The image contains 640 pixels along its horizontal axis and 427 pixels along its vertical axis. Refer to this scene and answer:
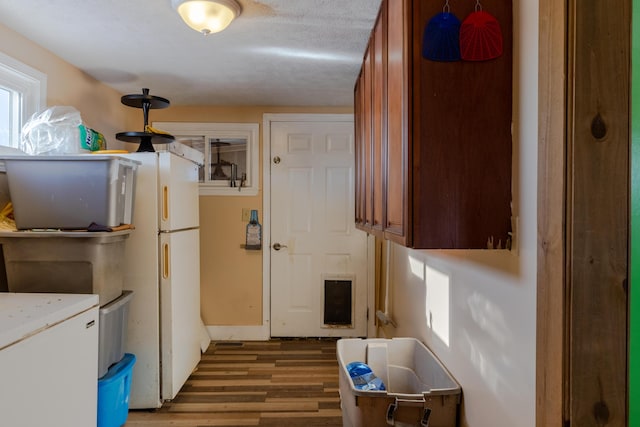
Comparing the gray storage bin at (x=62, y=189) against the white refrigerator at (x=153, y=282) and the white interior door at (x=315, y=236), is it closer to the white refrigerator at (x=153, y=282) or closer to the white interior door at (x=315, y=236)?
the white refrigerator at (x=153, y=282)

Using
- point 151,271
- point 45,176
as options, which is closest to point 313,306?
point 151,271

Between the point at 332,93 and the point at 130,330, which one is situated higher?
the point at 332,93

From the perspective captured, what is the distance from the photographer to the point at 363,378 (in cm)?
170

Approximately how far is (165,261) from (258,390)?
3.66 feet

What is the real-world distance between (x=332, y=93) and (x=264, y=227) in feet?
4.45

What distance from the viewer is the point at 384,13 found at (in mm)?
1453

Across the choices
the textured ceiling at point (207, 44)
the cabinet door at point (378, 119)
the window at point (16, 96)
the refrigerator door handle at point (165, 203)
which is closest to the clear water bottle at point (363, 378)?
the cabinet door at point (378, 119)

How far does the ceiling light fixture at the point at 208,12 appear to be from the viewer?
1.66 m

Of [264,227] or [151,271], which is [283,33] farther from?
[264,227]

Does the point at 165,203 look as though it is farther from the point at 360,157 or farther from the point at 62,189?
the point at 360,157

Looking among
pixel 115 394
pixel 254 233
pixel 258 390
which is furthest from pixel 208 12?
pixel 258 390

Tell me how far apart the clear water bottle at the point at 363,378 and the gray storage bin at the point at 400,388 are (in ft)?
0.22

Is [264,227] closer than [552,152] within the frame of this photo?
No

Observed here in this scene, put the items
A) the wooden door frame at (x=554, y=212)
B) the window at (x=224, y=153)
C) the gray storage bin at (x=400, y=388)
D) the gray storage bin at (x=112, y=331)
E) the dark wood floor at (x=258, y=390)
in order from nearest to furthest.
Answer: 1. the wooden door frame at (x=554, y=212)
2. the gray storage bin at (x=400, y=388)
3. the gray storage bin at (x=112, y=331)
4. the dark wood floor at (x=258, y=390)
5. the window at (x=224, y=153)
